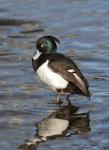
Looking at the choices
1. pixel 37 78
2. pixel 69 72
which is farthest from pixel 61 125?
pixel 37 78

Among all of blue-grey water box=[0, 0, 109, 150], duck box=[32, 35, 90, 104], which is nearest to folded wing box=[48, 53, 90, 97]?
duck box=[32, 35, 90, 104]

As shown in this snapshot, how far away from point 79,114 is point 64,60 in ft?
2.86

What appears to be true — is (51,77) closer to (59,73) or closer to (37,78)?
(59,73)

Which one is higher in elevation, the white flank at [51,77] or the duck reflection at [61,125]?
the white flank at [51,77]

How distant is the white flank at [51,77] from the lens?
35.3 feet

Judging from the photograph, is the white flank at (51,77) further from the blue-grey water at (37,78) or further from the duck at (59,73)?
the blue-grey water at (37,78)

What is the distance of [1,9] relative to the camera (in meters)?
17.1

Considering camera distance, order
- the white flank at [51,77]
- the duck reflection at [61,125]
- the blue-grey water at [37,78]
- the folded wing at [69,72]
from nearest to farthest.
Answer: the duck reflection at [61,125]
the blue-grey water at [37,78]
the folded wing at [69,72]
the white flank at [51,77]

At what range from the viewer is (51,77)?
1077 centimetres

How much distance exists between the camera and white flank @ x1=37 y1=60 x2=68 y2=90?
10758 mm

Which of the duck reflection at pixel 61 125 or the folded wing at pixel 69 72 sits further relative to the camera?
the folded wing at pixel 69 72

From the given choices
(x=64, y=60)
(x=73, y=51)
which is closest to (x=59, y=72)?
(x=64, y=60)

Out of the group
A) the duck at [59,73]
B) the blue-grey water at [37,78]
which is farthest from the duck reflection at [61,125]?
the duck at [59,73]

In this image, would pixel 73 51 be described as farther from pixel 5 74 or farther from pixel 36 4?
pixel 36 4
